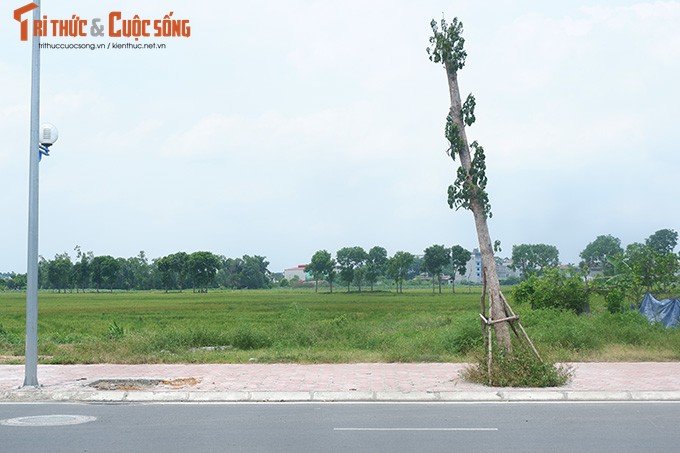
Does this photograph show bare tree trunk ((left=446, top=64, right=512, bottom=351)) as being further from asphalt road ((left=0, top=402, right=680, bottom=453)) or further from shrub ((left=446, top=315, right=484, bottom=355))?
Result: shrub ((left=446, top=315, right=484, bottom=355))

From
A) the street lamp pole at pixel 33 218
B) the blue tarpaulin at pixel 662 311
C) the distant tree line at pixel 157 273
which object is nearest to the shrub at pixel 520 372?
the street lamp pole at pixel 33 218

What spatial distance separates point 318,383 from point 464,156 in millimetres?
4749

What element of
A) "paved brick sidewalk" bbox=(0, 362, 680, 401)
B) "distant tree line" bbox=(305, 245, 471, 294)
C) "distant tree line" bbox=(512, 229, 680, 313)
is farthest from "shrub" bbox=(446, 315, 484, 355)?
"distant tree line" bbox=(305, 245, 471, 294)

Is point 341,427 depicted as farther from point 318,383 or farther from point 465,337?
point 465,337

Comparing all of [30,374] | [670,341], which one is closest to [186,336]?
[30,374]

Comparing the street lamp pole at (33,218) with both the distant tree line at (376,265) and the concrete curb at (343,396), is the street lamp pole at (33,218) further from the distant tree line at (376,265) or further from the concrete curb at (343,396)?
the distant tree line at (376,265)

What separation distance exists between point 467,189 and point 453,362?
433cm

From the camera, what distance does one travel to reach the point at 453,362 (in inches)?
613

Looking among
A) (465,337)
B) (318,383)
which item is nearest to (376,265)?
(465,337)

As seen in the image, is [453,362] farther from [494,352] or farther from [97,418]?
[97,418]

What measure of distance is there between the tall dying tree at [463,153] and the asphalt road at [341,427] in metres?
3.03

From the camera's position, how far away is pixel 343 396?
1144 centimetres

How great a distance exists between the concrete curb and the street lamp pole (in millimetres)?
642

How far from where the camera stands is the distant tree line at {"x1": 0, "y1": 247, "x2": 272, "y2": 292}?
8531 centimetres
